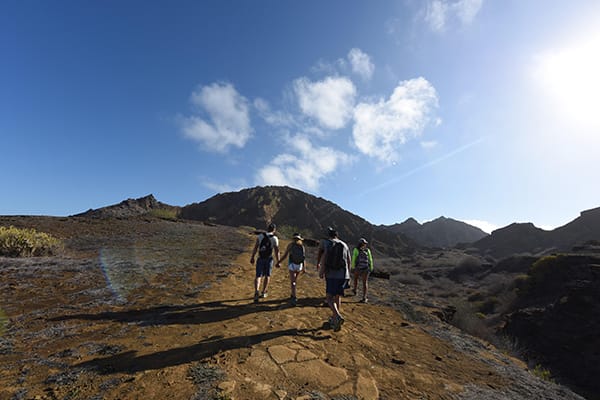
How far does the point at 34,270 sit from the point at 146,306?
17.2 ft

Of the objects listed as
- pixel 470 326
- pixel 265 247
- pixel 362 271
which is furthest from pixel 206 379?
pixel 470 326

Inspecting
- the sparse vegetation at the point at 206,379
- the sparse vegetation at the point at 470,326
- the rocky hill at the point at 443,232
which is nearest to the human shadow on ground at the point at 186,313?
the sparse vegetation at the point at 206,379

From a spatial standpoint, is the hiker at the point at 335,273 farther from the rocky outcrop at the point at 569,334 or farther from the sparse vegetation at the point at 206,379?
the rocky outcrop at the point at 569,334

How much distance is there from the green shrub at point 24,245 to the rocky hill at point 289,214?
69935mm

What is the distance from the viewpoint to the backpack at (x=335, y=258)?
5.75 metres

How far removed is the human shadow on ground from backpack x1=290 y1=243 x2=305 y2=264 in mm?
1098

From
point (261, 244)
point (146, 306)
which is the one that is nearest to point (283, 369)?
point (261, 244)

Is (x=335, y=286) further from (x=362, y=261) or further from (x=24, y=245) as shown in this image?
(x=24, y=245)

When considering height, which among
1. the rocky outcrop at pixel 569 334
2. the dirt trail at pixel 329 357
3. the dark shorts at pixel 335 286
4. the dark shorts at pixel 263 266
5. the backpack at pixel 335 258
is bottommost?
the rocky outcrop at pixel 569 334

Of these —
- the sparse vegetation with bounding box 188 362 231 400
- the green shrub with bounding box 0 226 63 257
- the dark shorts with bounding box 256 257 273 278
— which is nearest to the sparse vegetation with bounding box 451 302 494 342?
the dark shorts with bounding box 256 257 273 278

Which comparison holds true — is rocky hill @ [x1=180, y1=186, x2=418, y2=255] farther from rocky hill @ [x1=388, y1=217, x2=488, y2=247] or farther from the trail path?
the trail path

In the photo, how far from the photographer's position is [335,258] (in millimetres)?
5766

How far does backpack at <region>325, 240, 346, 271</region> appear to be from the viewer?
226 inches

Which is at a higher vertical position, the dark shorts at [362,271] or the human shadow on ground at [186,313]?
the dark shorts at [362,271]
